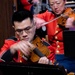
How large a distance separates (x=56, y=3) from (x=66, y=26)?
0.66ft

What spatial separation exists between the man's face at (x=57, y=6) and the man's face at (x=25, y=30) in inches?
7.8

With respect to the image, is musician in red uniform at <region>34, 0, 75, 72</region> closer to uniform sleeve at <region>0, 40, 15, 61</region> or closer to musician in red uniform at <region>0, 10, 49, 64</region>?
musician in red uniform at <region>0, 10, 49, 64</region>

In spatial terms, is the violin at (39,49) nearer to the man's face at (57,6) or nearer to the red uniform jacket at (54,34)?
the red uniform jacket at (54,34)

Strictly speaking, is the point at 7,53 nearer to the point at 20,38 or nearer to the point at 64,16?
the point at 20,38

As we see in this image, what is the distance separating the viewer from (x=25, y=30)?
1.18 metres

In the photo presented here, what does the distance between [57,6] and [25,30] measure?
0.27 m

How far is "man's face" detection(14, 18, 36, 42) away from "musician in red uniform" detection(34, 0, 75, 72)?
86 mm

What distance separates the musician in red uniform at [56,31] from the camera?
1.24 meters

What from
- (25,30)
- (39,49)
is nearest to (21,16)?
(25,30)

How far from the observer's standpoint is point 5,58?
116cm

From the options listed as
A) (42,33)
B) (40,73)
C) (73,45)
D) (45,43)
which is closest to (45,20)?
(42,33)

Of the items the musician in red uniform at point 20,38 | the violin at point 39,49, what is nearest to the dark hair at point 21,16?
the musician in red uniform at point 20,38

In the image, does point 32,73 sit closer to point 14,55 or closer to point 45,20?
point 14,55

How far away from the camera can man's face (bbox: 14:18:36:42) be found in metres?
1.17
